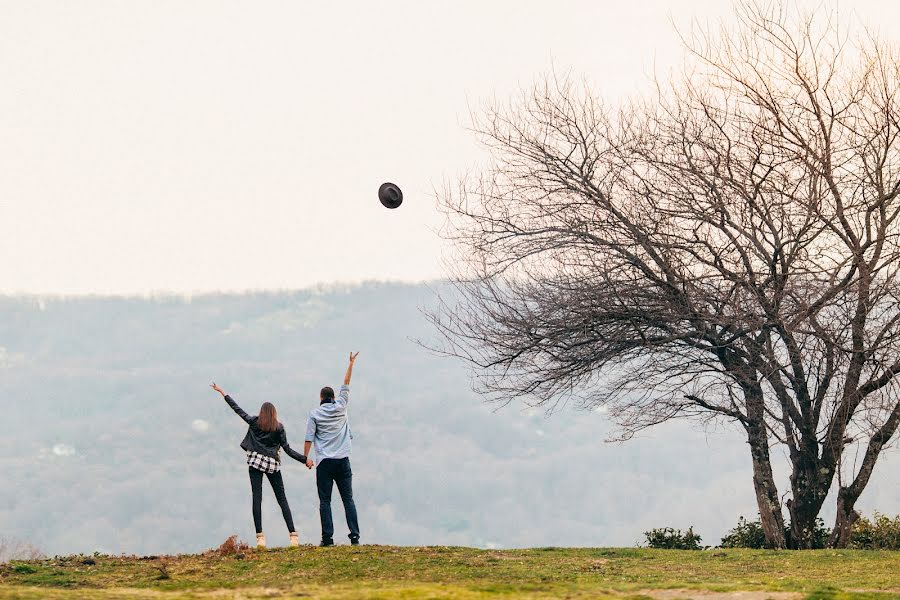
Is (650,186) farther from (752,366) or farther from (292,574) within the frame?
(292,574)

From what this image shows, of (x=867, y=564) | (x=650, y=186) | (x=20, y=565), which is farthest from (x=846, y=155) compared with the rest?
(x=20, y=565)

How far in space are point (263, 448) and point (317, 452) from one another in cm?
88

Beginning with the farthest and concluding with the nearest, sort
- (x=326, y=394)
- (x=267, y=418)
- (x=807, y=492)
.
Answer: (x=807, y=492) < (x=326, y=394) < (x=267, y=418)

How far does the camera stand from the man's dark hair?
14359 millimetres

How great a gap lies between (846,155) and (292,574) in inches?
490

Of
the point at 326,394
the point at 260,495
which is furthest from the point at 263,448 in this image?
the point at 326,394

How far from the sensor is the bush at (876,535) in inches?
744

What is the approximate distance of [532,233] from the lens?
60.1ft

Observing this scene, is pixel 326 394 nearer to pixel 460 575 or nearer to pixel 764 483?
pixel 460 575

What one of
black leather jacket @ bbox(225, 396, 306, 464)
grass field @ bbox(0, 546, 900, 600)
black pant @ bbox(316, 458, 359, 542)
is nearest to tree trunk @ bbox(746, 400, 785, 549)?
grass field @ bbox(0, 546, 900, 600)

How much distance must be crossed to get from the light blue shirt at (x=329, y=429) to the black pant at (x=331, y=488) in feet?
0.43

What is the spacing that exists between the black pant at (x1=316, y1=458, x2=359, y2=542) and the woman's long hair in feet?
3.38

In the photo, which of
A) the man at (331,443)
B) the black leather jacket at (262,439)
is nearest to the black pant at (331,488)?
the man at (331,443)

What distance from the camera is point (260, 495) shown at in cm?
1409
